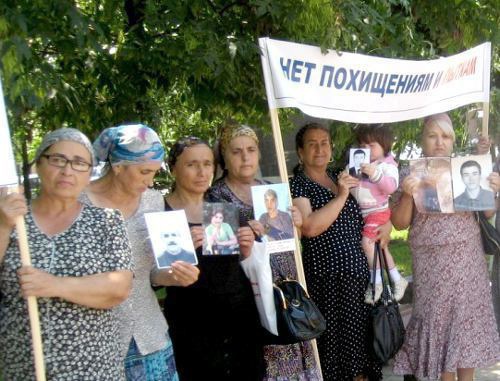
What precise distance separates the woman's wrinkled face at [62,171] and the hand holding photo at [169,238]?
384 millimetres

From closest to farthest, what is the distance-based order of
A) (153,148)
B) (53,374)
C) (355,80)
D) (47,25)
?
(53,374) → (153,148) → (47,25) → (355,80)

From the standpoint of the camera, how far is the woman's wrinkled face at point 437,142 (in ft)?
14.7

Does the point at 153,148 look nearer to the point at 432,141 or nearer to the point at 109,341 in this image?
the point at 109,341

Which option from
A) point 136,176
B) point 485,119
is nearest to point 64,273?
point 136,176

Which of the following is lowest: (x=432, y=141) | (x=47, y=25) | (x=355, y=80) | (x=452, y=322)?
(x=452, y=322)

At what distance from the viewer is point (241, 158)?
3.85 meters

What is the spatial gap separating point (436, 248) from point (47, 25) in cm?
266

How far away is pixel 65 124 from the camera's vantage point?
15.4 ft

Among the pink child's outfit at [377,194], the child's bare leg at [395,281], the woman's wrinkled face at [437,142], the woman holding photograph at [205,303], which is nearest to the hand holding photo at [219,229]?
the woman holding photograph at [205,303]

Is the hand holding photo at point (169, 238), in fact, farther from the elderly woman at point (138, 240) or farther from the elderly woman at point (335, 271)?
the elderly woman at point (335, 271)

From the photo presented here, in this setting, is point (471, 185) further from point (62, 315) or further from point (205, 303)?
point (62, 315)

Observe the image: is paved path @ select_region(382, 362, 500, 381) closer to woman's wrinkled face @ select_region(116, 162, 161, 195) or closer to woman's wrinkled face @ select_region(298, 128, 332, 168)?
woman's wrinkled face @ select_region(298, 128, 332, 168)

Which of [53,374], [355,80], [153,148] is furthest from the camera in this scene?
[355,80]

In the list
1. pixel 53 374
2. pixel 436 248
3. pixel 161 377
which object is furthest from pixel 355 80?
pixel 53 374
